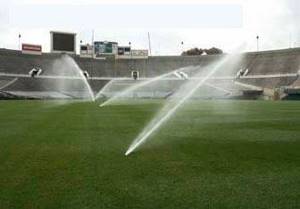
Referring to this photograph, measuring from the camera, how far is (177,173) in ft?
31.5

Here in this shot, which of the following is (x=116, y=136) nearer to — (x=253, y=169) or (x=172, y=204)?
(x=253, y=169)

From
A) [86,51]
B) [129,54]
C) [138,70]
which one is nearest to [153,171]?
[138,70]

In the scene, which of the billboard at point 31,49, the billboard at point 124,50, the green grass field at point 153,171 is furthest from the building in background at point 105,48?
the green grass field at point 153,171

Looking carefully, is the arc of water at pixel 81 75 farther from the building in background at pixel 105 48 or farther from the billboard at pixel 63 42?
the building in background at pixel 105 48

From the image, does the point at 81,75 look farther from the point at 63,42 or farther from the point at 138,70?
the point at 138,70

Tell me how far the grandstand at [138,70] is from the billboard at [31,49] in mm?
1053

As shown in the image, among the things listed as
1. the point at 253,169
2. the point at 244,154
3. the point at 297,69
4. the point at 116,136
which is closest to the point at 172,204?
the point at 253,169

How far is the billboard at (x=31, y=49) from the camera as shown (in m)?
99.4

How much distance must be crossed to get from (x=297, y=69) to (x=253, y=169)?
80.8 meters

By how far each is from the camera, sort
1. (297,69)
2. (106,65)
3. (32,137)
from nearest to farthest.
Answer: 1. (32,137)
2. (297,69)
3. (106,65)

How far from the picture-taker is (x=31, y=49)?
100562mm

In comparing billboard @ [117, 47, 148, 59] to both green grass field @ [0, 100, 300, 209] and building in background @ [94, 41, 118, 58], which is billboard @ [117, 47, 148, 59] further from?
green grass field @ [0, 100, 300, 209]

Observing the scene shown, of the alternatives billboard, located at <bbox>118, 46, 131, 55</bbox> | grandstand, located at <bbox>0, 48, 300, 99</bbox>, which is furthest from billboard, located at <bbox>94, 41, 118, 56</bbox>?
grandstand, located at <bbox>0, 48, 300, 99</bbox>

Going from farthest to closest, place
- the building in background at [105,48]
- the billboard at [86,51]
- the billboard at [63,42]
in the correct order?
the building in background at [105,48] < the billboard at [86,51] < the billboard at [63,42]
